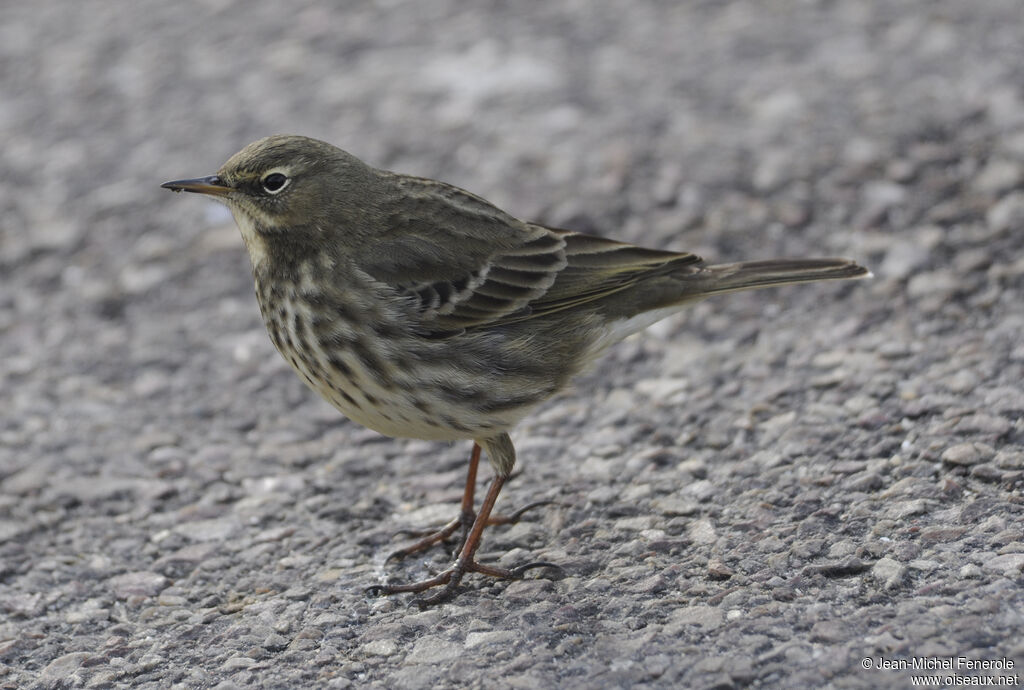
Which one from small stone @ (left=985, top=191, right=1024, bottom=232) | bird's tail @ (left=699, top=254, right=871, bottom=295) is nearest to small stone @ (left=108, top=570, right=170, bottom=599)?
bird's tail @ (left=699, top=254, right=871, bottom=295)

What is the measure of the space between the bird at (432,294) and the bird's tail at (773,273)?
0.01m

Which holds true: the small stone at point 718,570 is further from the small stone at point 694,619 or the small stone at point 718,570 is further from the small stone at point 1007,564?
the small stone at point 1007,564

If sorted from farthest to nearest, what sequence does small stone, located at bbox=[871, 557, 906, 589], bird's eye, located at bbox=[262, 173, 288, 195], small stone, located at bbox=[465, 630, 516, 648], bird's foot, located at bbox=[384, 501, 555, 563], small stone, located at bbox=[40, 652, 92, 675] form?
bird's eye, located at bbox=[262, 173, 288, 195]
bird's foot, located at bbox=[384, 501, 555, 563]
small stone, located at bbox=[40, 652, 92, 675]
small stone, located at bbox=[465, 630, 516, 648]
small stone, located at bbox=[871, 557, 906, 589]

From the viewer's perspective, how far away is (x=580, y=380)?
627 centimetres

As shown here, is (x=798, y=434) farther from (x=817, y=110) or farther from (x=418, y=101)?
(x=418, y=101)

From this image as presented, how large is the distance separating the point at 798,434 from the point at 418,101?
4435mm

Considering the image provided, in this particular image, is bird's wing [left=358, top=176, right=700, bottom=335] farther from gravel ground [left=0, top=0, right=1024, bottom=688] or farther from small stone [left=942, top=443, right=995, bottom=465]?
small stone [left=942, top=443, right=995, bottom=465]

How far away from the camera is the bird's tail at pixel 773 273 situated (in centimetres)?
561

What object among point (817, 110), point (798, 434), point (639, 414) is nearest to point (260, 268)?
point (639, 414)

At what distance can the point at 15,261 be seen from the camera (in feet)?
25.1

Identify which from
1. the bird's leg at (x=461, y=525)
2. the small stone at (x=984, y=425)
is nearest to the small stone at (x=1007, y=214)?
the small stone at (x=984, y=425)

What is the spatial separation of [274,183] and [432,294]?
2.73 ft

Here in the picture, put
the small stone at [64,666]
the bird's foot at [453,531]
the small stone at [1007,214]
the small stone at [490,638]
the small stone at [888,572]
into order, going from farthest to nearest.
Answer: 1. the small stone at [1007,214]
2. the bird's foot at [453,531]
3. the small stone at [64,666]
4. the small stone at [490,638]
5. the small stone at [888,572]

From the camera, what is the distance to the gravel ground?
14.0 ft
